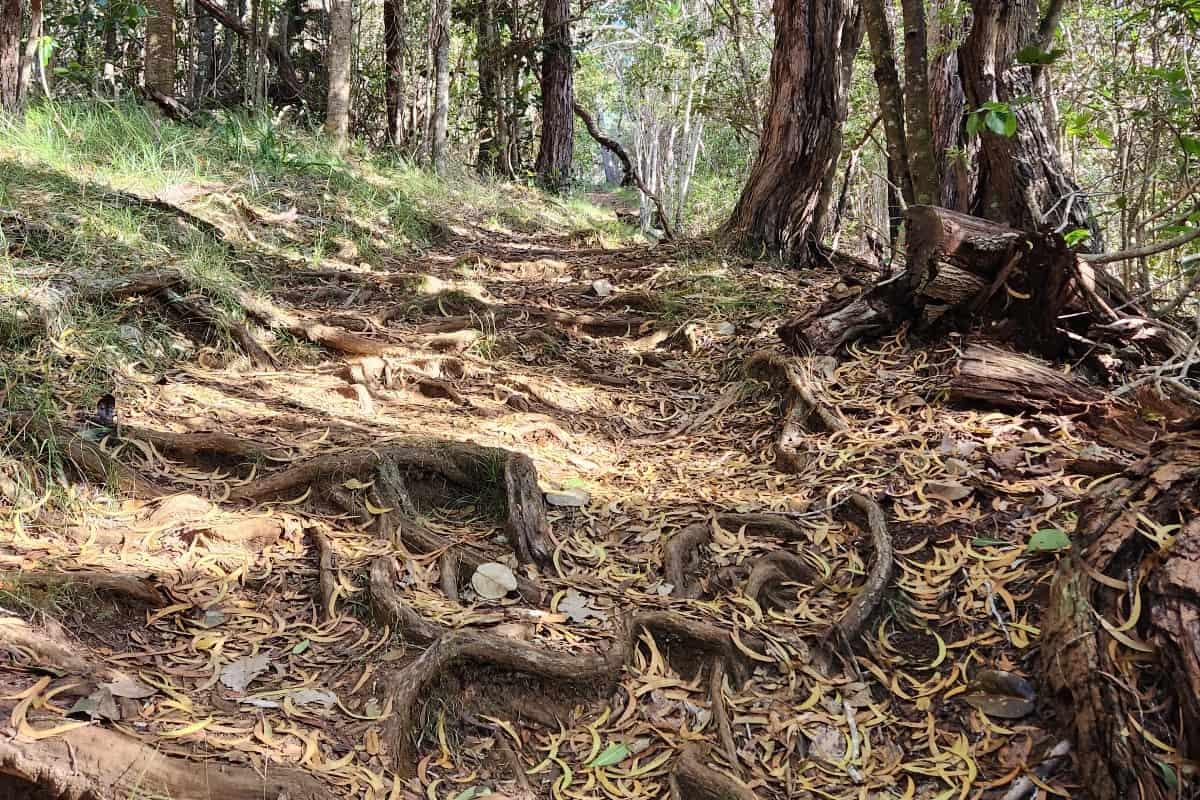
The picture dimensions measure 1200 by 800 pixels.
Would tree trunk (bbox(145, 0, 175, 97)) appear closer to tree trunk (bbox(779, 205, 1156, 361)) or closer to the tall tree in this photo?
the tall tree

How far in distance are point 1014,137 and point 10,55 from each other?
6.63 m

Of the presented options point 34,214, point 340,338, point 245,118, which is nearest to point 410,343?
point 340,338

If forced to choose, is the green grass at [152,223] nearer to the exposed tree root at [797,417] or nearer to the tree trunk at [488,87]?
the exposed tree root at [797,417]

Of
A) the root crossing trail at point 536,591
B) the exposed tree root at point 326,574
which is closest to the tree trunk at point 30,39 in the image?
the root crossing trail at point 536,591

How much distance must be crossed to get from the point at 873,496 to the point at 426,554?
5.32 feet

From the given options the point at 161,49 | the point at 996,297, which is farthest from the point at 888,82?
the point at 161,49

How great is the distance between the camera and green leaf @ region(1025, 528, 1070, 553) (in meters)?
2.54

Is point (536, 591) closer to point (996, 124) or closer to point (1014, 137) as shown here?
point (996, 124)

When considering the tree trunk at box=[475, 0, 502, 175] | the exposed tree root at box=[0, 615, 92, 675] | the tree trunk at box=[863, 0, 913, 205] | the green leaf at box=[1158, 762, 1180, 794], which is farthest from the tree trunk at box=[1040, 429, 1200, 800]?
the tree trunk at box=[475, 0, 502, 175]

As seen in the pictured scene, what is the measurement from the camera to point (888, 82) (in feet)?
15.3

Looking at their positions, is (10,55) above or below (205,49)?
below

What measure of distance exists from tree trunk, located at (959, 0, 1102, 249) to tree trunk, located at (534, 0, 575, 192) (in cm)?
798

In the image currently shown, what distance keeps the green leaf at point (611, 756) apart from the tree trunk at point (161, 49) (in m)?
8.48

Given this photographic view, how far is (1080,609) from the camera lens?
7.04ft
